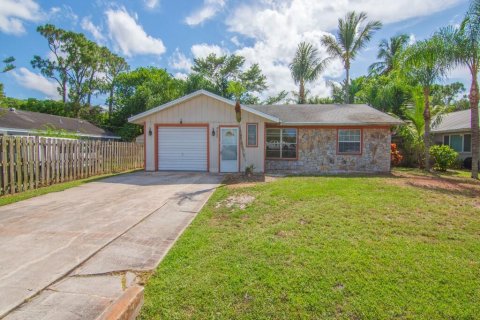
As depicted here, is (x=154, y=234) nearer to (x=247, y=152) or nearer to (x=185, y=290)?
(x=185, y=290)

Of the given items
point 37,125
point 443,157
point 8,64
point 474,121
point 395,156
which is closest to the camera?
point 8,64

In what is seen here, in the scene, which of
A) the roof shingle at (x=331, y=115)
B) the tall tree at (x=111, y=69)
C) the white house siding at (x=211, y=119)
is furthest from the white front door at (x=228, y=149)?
the tall tree at (x=111, y=69)

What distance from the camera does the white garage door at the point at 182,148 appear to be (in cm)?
1332

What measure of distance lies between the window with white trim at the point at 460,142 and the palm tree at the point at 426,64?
5.54 metres

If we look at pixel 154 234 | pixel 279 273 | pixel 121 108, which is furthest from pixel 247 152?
pixel 121 108

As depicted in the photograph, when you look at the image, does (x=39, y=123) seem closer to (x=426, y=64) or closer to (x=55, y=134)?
(x=55, y=134)

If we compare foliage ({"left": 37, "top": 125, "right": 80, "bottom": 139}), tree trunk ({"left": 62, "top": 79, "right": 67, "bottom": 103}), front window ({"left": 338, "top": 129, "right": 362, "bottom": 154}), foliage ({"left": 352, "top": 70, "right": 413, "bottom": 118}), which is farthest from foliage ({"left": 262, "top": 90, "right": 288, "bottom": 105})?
tree trunk ({"left": 62, "top": 79, "right": 67, "bottom": 103})

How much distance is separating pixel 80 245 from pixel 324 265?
3.50 m

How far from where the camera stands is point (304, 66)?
26750 millimetres

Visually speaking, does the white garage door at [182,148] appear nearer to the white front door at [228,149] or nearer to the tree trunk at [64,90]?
the white front door at [228,149]

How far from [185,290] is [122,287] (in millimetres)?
680

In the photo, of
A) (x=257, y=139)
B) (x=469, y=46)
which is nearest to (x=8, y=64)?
(x=257, y=139)

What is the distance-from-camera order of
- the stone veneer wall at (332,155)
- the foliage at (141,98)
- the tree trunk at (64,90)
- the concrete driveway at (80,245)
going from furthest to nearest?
1. the tree trunk at (64,90)
2. the foliage at (141,98)
3. the stone veneer wall at (332,155)
4. the concrete driveway at (80,245)

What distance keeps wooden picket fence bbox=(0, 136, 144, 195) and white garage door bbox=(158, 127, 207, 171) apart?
234 centimetres
